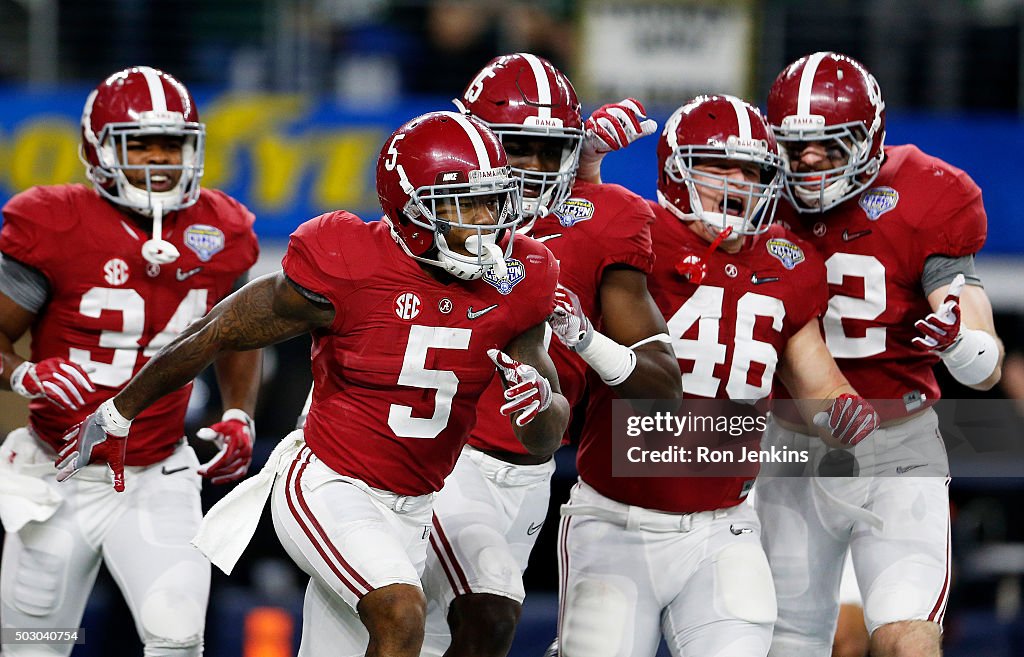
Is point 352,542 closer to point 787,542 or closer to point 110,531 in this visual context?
point 110,531

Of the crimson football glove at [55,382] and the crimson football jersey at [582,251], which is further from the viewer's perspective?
the crimson football glove at [55,382]

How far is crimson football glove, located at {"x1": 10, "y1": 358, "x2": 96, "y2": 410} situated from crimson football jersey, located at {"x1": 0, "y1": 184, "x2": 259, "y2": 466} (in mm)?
132

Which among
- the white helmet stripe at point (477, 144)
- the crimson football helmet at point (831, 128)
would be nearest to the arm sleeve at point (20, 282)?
the white helmet stripe at point (477, 144)

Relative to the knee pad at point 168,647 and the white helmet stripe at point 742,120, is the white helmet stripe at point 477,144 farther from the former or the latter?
the knee pad at point 168,647

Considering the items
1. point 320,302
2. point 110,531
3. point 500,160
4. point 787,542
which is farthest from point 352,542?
point 787,542

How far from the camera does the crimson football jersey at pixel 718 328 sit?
397 centimetres

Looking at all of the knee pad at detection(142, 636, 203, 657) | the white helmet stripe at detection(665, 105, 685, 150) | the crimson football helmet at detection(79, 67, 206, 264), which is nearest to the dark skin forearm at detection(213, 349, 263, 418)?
the crimson football helmet at detection(79, 67, 206, 264)

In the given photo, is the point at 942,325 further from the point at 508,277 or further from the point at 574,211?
the point at 508,277

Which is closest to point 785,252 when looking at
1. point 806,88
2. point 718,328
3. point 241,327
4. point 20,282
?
point 718,328

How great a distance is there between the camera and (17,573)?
4254 millimetres

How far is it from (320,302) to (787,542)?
171cm

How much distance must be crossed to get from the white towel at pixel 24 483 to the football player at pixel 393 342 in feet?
2.63

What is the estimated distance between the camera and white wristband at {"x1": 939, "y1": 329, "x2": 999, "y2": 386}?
13.4 ft

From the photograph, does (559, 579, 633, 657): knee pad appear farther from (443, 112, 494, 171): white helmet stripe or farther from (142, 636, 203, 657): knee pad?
(443, 112, 494, 171): white helmet stripe
